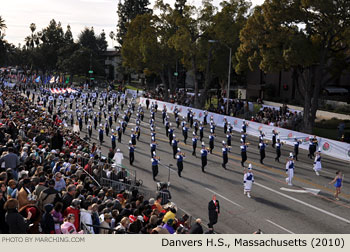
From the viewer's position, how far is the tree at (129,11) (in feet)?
243

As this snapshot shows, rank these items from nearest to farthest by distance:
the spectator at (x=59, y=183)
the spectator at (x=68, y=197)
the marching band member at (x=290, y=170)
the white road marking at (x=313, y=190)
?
the spectator at (x=68, y=197), the spectator at (x=59, y=183), the white road marking at (x=313, y=190), the marching band member at (x=290, y=170)

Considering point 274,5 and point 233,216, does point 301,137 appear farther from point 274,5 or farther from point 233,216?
point 233,216

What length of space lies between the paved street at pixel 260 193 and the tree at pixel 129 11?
55.0 meters

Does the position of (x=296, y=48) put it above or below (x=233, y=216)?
above

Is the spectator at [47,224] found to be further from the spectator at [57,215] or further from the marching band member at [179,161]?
the marching band member at [179,161]

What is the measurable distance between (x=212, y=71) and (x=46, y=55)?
6004cm

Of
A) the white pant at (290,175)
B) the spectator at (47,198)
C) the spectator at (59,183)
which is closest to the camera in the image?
the spectator at (47,198)

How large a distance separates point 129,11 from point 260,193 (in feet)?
217

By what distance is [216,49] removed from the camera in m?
41.3

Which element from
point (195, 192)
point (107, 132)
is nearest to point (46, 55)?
point (107, 132)

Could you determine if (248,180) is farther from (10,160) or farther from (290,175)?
(10,160)

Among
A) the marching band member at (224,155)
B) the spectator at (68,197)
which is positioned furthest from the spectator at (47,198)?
the marching band member at (224,155)

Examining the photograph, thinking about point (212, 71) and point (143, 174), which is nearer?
point (143, 174)

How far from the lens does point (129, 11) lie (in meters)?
76.0
